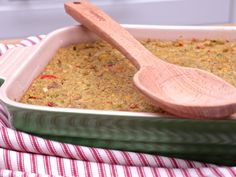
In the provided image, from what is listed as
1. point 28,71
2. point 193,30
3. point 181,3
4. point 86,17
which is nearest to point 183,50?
point 193,30

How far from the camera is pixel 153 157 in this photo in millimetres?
598

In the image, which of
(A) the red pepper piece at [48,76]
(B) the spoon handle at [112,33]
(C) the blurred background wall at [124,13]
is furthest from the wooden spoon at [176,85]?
(C) the blurred background wall at [124,13]

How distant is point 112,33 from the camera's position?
78 centimetres

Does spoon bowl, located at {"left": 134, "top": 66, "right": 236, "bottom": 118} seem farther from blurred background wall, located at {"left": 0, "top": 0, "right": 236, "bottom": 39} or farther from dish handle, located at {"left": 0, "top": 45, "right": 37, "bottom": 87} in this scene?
blurred background wall, located at {"left": 0, "top": 0, "right": 236, "bottom": 39}

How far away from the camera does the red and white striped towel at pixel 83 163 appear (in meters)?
0.60

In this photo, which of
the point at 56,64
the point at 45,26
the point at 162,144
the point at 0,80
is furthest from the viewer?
the point at 45,26

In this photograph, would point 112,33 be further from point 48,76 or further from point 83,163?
point 83,163

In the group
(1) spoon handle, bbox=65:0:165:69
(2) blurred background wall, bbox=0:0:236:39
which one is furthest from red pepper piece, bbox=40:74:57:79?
(2) blurred background wall, bbox=0:0:236:39

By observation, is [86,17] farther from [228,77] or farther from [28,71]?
[228,77]

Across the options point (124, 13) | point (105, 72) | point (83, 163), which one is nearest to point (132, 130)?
point (83, 163)

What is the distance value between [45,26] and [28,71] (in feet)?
1.91

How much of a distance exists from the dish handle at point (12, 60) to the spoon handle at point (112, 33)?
Answer: 12 cm

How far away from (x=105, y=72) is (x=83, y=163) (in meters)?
0.22

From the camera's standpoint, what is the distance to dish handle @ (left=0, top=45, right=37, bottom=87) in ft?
2.32
